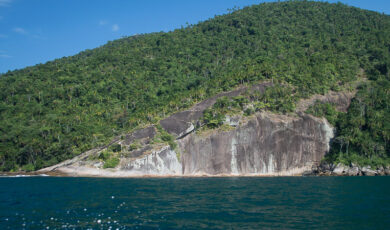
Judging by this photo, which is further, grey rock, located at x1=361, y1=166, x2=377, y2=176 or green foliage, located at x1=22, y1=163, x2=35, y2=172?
green foliage, located at x1=22, y1=163, x2=35, y2=172

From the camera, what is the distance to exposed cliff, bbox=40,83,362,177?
239ft

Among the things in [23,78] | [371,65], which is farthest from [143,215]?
[23,78]

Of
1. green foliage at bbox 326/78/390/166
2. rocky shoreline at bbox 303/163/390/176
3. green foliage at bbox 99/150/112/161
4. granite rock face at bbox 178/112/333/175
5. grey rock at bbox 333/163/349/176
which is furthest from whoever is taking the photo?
granite rock face at bbox 178/112/333/175

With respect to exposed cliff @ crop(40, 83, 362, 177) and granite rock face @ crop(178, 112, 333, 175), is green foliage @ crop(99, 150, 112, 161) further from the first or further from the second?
granite rock face @ crop(178, 112, 333, 175)

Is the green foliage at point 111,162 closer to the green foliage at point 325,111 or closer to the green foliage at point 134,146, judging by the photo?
the green foliage at point 134,146

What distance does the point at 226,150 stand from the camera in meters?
74.8

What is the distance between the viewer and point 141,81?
126 metres

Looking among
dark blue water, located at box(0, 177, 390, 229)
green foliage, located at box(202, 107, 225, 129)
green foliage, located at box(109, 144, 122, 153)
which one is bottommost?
dark blue water, located at box(0, 177, 390, 229)

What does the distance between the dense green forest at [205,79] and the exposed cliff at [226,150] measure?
541 centimetres

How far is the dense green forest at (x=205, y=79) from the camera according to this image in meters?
84.8

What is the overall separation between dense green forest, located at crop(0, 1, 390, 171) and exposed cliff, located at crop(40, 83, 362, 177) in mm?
5412

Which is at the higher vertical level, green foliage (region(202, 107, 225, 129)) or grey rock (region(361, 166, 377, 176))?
green foliage (region(202, 107, 225, 129))

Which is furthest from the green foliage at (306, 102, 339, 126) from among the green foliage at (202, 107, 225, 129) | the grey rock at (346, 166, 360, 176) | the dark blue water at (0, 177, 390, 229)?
the dark blue water at (0, 177, 390, 229)

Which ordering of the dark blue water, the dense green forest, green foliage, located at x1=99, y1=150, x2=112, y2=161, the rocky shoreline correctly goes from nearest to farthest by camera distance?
the dark blue water < the rocky shoreline < green foliage, located at x1=99, y1=150, x2=112, y2=161 < the dense green forest
